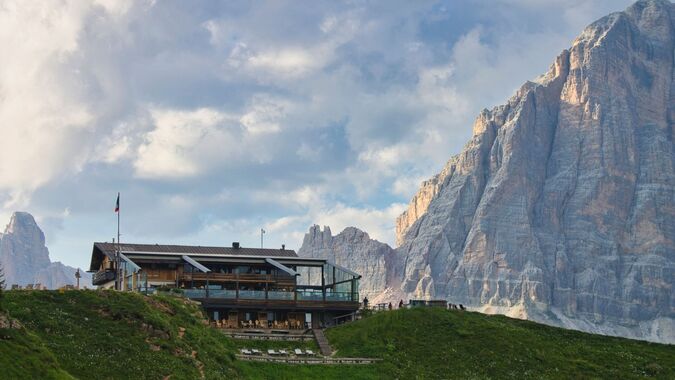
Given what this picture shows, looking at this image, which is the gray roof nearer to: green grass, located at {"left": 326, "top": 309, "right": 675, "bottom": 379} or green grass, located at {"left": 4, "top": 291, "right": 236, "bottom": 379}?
green grass, located at {"left": 326, "top": 309, "right": 675, "bottom": 379}

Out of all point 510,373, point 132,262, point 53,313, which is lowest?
point 510,373

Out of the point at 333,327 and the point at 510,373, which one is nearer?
the point at 510,373

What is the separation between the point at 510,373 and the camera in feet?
212

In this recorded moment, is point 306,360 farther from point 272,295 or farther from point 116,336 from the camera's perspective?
point 272,295

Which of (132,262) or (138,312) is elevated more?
(132,262)

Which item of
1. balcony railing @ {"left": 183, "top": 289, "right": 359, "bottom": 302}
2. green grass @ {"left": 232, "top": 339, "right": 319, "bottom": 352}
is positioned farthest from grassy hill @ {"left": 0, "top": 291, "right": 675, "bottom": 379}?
balcony railing @ {"left": 183, "top": 289, "right": 359, "bottom": 302}

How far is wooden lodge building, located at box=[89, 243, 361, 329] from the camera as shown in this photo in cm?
8594

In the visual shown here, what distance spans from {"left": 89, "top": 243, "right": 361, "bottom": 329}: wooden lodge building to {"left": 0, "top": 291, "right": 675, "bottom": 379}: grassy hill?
859 centimetres

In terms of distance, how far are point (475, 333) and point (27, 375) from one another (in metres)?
38.2

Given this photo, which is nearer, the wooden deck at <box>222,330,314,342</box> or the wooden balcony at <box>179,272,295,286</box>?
the wooden deck at <box>222,330,314,342</box>

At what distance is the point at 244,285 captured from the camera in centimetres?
9262

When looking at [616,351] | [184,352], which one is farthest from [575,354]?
[184,352]

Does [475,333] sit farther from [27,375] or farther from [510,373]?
[27,375]

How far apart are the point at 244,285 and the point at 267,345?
1991 cm
